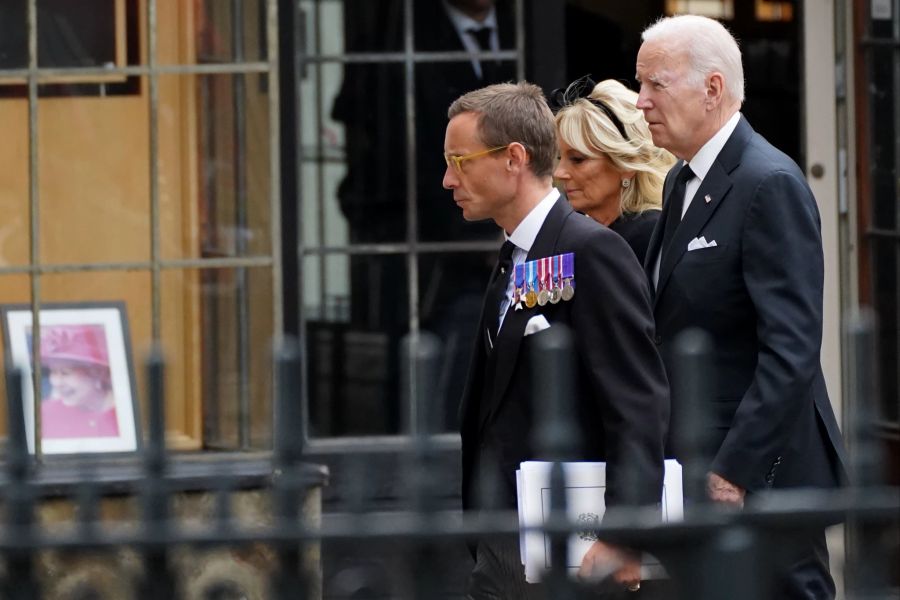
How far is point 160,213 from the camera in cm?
625

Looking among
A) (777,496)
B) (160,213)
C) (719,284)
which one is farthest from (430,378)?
(160,213)

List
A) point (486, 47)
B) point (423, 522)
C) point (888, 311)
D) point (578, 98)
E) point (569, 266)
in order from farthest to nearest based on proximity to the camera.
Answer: point (888, 311) → point (486, 47) → point (578, 98) → point (569, 266) → point (423, 522)

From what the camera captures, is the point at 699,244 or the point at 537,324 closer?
the point at 537,324

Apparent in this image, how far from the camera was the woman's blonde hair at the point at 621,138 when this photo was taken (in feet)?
14.7

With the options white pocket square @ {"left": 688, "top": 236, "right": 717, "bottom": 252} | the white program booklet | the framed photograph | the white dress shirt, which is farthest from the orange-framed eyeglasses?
the framed photograph

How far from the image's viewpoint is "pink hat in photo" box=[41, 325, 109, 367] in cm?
622

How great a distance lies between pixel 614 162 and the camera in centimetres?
449

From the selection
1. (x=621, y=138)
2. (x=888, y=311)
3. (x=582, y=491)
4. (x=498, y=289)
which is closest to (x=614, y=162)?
(x=621, y=138)

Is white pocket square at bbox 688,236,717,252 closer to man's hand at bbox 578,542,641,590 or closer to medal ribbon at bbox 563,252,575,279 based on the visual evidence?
medal ribbon at bbox 563,252,575,279

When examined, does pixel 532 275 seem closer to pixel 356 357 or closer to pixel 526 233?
pixel 526 233

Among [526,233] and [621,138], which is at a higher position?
[621,138]

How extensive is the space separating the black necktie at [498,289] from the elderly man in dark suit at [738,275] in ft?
1.29

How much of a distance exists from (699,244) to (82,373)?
3.00 meters

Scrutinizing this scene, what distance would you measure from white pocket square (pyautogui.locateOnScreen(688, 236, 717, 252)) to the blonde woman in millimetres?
500
